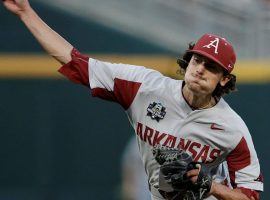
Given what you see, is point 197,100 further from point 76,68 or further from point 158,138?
point 76,68

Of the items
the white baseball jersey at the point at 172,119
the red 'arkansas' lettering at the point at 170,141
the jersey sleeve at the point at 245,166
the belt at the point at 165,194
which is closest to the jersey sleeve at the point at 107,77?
the white baseball jersey at the point at 172,119

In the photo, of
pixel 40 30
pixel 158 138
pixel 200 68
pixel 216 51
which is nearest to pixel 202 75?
pixel 200 68

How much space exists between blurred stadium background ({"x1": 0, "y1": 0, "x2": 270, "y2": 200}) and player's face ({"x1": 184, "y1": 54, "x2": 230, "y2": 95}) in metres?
4.26

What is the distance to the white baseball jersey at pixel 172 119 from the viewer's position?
5145 millimetres

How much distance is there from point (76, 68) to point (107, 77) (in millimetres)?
200

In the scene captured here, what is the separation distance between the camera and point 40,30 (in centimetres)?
507

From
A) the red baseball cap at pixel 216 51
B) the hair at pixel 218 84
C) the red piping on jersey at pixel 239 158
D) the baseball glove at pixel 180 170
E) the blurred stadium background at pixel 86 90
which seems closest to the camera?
the baseball glove at pixel 180 170

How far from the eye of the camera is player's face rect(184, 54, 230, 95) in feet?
16.3

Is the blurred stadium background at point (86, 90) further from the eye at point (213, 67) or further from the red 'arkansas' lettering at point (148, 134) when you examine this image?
the eye at point (213, 67)

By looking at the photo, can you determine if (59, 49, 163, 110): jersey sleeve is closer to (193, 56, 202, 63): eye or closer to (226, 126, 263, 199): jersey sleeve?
(193, 56, 202, 63): eye

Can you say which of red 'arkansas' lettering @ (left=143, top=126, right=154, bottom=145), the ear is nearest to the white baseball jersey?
red 'arkansas' lettering @ (left=143, top=126, right=154, bottom=145)

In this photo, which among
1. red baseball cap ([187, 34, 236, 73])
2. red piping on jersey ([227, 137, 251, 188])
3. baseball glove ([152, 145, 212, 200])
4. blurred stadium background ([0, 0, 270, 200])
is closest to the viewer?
baseball glove ([152, 145, 212, 200])

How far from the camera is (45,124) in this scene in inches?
375

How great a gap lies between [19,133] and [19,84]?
0.58 m
